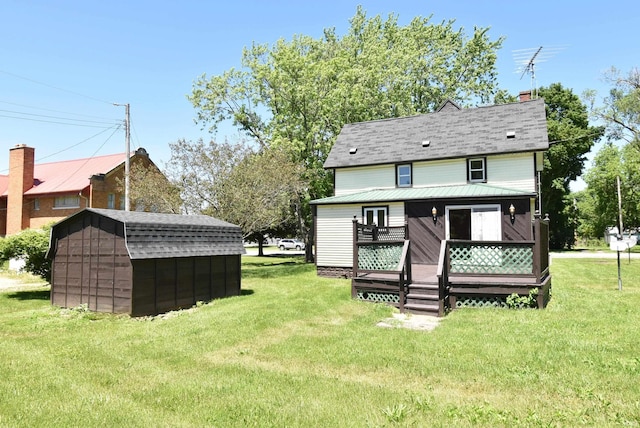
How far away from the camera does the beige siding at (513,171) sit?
18.4m

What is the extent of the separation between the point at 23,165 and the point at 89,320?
2842 cm

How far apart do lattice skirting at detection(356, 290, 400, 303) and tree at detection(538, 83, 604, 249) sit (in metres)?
34.6

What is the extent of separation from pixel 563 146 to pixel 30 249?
45.3m

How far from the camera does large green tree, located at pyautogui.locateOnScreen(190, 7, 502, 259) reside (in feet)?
100

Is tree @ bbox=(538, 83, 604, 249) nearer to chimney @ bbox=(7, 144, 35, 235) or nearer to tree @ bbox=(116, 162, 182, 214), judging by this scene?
tree @ bbox=(116, 162, 182, 214)

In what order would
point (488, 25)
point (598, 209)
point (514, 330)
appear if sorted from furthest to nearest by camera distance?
point (598, 209) → point (488, 25) → point (514, 330)

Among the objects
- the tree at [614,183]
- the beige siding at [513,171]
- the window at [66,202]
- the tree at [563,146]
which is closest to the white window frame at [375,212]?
the beige siding at [513,171]

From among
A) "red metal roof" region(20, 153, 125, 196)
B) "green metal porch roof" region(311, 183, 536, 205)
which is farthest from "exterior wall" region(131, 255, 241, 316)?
"red metal roof" region(20, 153, 125, 196)

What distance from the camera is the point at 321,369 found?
648 cm

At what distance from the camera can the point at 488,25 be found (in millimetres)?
34250

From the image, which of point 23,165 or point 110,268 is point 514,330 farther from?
point 23,165

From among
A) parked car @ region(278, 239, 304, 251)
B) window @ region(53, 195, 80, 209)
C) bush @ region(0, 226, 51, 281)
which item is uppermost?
window @ region(53, 195, 80, 209)

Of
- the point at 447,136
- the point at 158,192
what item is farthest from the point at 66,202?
the point at 447,136

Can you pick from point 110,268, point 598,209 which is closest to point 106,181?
point 110,268
